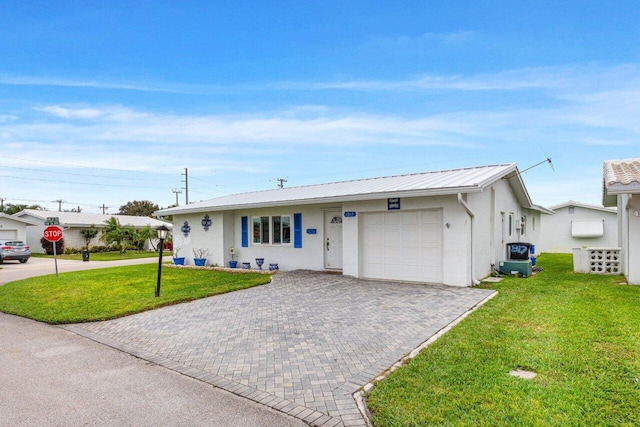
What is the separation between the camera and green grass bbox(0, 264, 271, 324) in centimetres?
761

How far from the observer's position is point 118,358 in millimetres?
4930

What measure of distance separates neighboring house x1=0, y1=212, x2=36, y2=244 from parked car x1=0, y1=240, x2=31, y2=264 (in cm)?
544

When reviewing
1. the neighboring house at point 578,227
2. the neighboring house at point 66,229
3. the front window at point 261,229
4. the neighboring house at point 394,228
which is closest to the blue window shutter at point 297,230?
the neighboring house at point 394,228

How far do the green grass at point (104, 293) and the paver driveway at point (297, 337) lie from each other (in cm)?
58

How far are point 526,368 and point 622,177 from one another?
7566 mm

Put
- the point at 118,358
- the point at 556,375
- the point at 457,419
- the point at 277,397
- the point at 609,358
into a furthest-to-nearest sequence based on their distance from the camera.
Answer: the point at 118,358, the point at 609,358, the point at 556,375, the point at 277,397, the point at 457,419

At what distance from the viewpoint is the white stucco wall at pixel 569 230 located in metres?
22.0

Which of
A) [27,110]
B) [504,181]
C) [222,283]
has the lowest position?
[222,283]

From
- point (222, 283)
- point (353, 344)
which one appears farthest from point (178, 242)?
point (353, 344)

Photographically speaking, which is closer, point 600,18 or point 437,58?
point 600,18

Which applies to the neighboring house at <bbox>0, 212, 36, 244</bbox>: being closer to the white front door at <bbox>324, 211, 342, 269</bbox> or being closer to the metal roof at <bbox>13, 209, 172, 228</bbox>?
the metal roof at <bbox>13, 209, 172, 228</bbox>

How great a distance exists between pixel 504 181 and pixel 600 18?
17.1 feet

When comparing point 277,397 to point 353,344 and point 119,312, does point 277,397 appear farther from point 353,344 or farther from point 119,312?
point 119,312

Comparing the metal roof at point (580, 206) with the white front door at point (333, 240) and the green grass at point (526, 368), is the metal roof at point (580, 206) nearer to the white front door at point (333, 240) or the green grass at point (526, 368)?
the white front door at point (333, 240)
